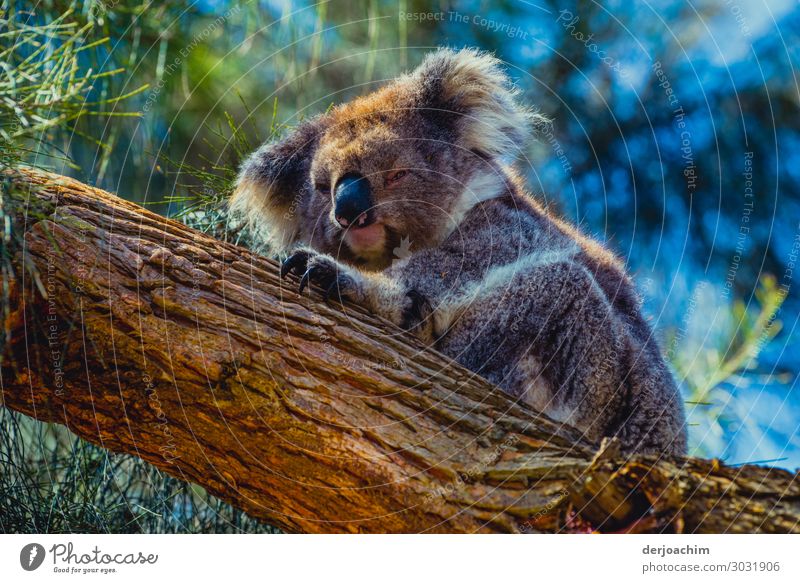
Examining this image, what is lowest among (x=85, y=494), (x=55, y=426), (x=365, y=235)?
(x=85, y=494)

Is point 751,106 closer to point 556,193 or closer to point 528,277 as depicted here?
point 556,193

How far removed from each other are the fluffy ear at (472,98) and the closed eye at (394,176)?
0.37m

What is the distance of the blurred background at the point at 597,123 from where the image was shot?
3.33 m

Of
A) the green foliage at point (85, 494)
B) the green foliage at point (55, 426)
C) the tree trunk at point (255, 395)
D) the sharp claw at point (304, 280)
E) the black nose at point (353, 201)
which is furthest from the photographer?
the black nose at point (353, 201)

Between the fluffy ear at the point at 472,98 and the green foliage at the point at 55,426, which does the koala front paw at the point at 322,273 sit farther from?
the fluffy ear at the point at 472,98

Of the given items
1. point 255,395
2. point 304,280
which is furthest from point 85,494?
point 304,280

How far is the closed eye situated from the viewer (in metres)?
2.81

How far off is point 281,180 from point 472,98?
2.81ft

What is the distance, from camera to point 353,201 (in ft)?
8.84

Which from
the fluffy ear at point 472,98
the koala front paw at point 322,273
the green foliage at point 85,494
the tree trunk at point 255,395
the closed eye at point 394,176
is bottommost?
the green foliage at point 85,494

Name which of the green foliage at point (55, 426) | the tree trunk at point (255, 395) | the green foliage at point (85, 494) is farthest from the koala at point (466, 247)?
the green foliage at point (85, 494)

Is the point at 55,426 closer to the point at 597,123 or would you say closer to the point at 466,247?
the point at 466,247

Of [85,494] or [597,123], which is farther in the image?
[597,123]

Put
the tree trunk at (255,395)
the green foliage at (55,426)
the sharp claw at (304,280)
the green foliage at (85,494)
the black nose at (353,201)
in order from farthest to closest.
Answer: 1. the black nose at (353,201)
2. the green foliage at (85,494)
3. the sharp claw at (304,280)
4. the green foliage at (55,426)
5. the tree trunk at (255,395)
